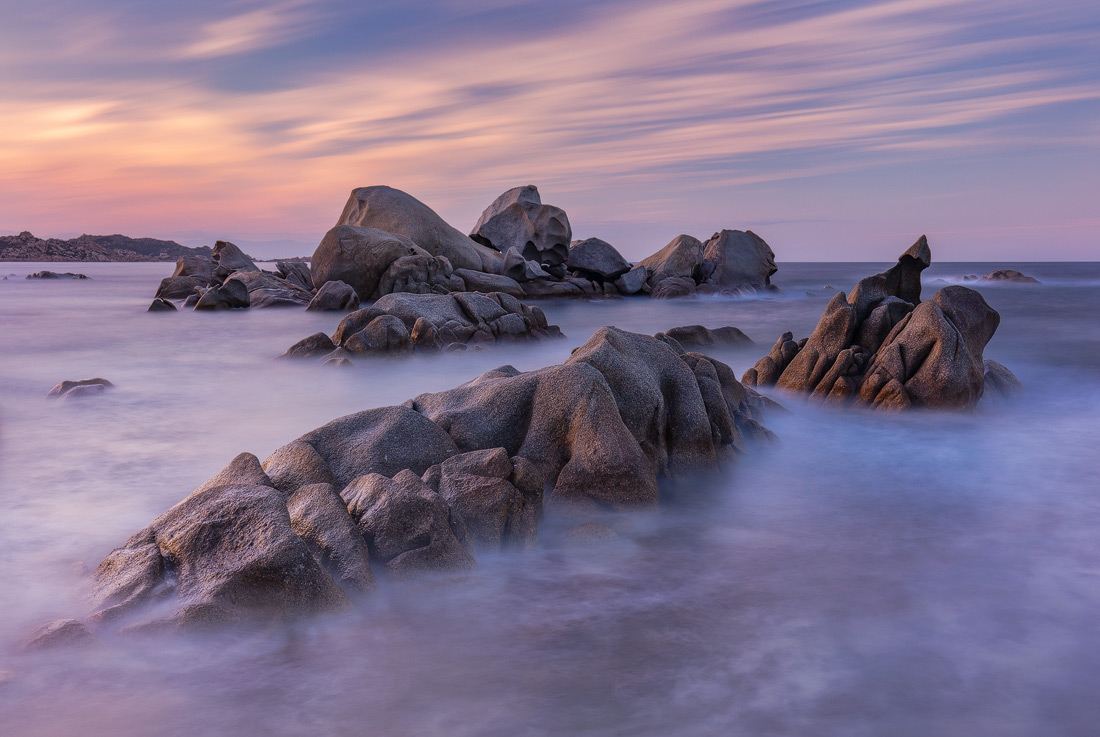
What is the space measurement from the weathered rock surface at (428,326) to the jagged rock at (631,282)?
15.8 meters

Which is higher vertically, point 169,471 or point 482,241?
point 482,241

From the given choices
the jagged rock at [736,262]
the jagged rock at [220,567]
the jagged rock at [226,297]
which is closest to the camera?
the jagged rock at [220,567]

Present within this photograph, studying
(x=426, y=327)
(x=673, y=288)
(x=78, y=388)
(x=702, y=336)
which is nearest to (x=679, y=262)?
(x=673, y=288)

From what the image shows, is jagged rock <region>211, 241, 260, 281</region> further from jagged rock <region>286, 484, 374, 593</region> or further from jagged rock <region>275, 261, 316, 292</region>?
jagged rock <region>286, 484, 374, 593</region>

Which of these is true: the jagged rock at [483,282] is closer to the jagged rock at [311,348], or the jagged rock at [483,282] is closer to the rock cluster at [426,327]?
the rock cluster at [426,327]

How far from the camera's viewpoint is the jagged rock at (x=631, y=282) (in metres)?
33.6

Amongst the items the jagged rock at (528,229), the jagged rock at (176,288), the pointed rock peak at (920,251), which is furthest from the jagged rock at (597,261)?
the pointed rock peak at (920,251)

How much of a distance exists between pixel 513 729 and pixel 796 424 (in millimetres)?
6411

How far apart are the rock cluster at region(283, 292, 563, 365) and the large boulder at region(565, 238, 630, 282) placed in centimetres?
1648

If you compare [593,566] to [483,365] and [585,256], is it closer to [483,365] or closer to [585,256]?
[483,365]

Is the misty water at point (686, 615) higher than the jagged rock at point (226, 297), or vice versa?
the jagged rock at point (226, 297)

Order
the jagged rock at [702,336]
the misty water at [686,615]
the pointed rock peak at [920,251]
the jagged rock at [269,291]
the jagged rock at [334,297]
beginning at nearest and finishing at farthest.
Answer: the misty water at [686,615] < the pointed rock peak at [920,251] < the jagged rock at [702,336] < the jagged rock at [334,297] < the jagged rock at [269,291]

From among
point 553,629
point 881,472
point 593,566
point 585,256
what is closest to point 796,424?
point 881,472

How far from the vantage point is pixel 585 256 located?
35.1 metres
